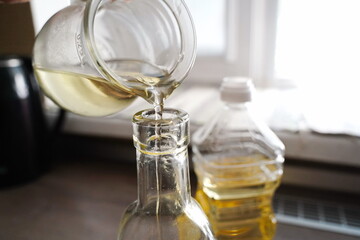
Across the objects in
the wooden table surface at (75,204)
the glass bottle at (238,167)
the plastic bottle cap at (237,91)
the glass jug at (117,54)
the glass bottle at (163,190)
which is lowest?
the wooden table surface at (75,204)

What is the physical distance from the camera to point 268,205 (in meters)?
0.68

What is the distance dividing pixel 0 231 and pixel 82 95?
365 millimetres

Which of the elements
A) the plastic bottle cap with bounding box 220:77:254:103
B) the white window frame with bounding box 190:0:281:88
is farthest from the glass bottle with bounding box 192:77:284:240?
the white window frame with bounding box 190:0:281:88

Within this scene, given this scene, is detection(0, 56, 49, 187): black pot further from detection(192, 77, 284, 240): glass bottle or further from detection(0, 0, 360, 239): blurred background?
detection(192, 77, 284, 240): glass bottle

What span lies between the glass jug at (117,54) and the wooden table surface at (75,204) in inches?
10.7

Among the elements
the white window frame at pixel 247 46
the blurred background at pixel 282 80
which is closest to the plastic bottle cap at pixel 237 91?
the blurred background at pixel 282 80

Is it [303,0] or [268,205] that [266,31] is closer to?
[303,0]

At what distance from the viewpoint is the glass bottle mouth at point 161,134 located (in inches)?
16.1

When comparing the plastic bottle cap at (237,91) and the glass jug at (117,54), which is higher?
the glass jug at (117,54)

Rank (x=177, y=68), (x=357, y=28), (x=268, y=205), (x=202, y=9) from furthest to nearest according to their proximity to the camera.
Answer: (x=202, y=9) → (x=357, y=28) → (x=268, y=205) → (x=177, y=68)

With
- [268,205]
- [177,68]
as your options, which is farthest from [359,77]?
[177,68]

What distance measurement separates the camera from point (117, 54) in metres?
0.56

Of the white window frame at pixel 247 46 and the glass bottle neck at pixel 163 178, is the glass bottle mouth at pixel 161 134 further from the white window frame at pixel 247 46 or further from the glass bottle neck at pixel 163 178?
the white window frame at pixel 247 46

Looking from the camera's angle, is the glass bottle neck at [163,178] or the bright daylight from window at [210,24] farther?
the bright daylight from window at [210,24]
